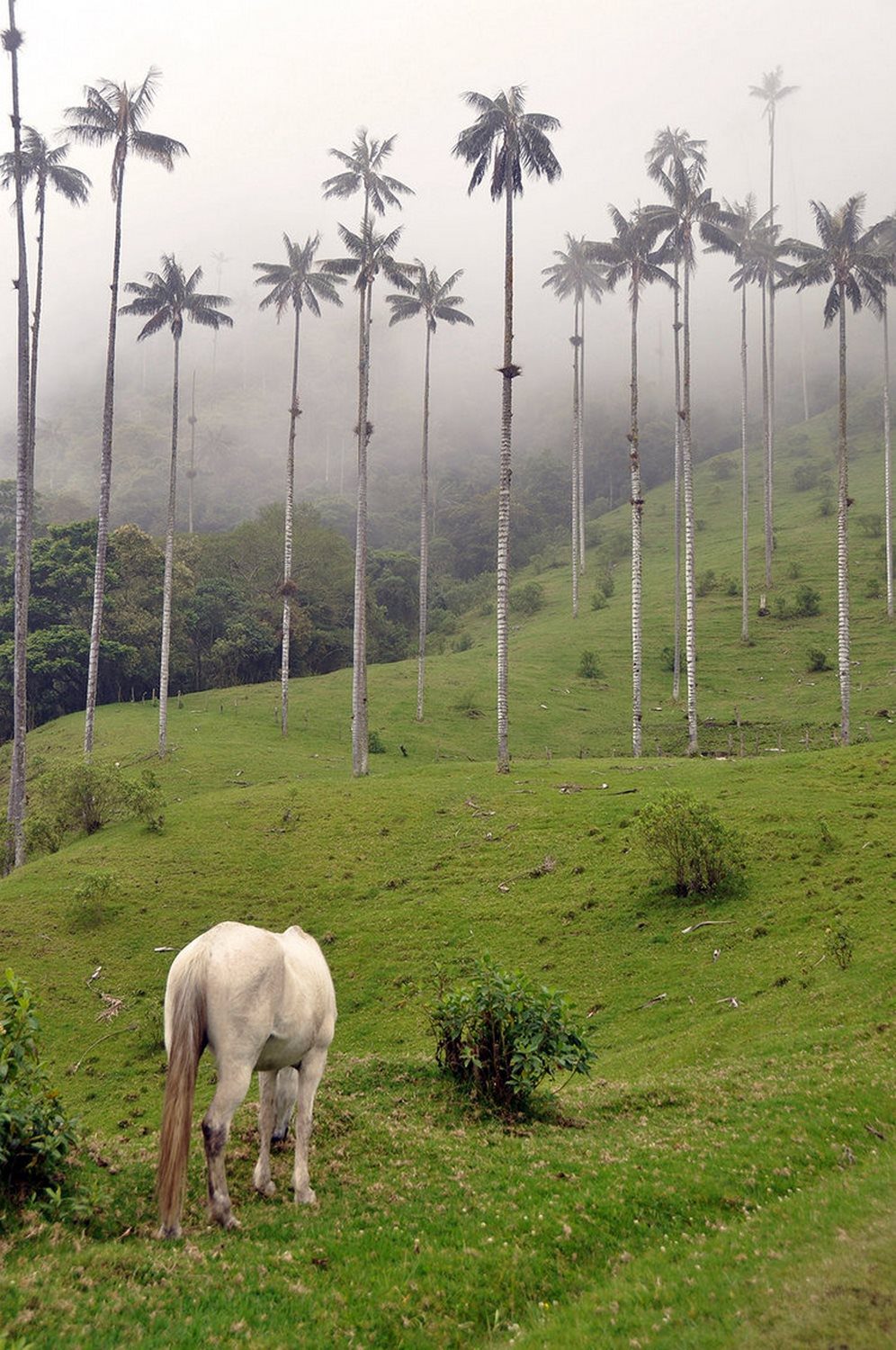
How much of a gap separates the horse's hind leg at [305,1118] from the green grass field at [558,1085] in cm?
26

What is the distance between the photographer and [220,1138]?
9.07 m

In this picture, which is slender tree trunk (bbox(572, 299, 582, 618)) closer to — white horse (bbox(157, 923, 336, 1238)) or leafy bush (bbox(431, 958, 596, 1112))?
leafy bush (bbox(431, 958, 596, 1112))

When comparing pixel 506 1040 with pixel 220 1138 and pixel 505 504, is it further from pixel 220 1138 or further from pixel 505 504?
pixel 505 504

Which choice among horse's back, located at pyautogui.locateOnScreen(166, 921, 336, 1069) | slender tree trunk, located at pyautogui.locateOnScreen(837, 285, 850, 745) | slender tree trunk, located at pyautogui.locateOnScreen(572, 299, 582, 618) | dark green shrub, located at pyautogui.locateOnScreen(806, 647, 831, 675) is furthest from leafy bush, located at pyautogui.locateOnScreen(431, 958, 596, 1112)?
slender tree trunk, located at pyautogui.locateOnScreen(572, 299, 582, 618)

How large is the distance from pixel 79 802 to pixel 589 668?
4304 centimetres

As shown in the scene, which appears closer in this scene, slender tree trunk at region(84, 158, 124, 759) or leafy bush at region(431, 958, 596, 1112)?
leafy bush at region(431, 958, 596, 1112)

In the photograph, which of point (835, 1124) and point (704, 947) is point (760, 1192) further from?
point (704, 947)

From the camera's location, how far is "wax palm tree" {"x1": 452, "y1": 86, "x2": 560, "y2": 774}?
41750 millimetres

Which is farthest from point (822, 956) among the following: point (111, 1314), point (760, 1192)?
point (111, 1314)

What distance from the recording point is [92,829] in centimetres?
3762

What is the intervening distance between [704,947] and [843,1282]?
16.2 metres

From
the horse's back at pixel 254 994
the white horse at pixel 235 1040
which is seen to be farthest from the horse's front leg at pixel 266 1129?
the horse's back at pixel 254 994

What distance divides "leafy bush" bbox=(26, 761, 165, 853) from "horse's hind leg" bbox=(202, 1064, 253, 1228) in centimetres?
2923

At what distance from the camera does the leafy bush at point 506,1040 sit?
1334 centimetres
